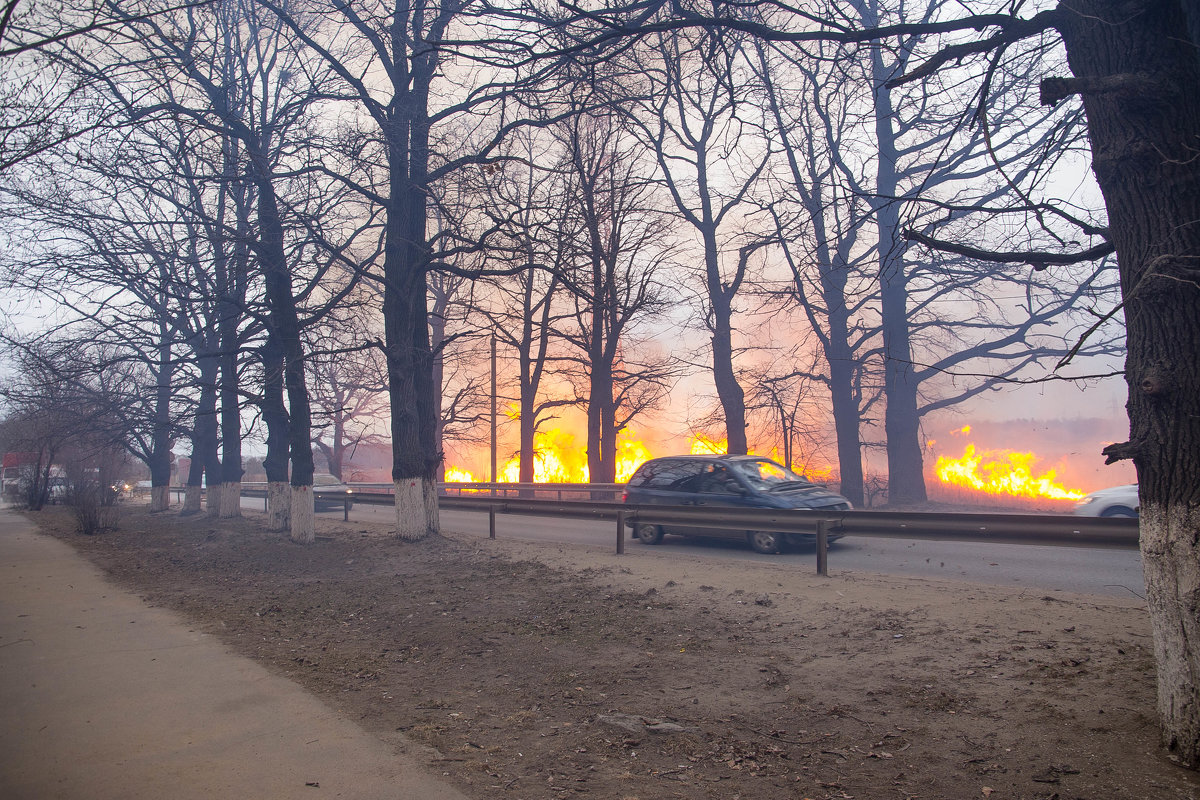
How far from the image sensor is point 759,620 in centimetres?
699

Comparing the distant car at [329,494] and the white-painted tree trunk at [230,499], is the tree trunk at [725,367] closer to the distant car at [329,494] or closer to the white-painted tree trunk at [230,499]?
the distant car at [329,494]

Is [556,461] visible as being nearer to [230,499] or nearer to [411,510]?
[230,499]

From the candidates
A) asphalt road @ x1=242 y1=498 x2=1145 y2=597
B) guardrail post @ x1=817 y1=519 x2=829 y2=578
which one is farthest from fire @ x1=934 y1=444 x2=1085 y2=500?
guardrail post @ x1=817 y1=519 x2=829 y2=578

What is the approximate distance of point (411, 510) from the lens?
13789 mm

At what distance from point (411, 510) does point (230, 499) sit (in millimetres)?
12261

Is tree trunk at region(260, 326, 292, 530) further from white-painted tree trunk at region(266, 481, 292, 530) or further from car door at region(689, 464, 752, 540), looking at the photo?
car door at region(689, 464, 752, 540)

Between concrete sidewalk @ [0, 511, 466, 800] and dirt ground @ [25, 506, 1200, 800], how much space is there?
0.92 ft

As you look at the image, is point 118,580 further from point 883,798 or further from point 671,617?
point 883,798

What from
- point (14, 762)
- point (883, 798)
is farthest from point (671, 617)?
point (14, 762)

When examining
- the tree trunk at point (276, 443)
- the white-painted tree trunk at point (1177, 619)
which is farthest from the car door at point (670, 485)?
the white-painted tree trunk at point (1177, 619)

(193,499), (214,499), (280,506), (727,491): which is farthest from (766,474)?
(193,499)

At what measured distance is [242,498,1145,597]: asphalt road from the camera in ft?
30.8

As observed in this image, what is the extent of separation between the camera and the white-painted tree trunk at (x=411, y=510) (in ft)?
45.3

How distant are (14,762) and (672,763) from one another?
356cm
